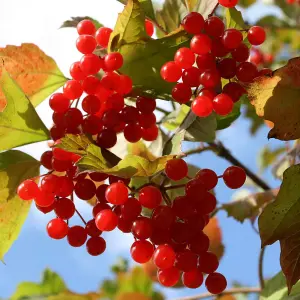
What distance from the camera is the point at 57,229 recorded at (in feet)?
2.83

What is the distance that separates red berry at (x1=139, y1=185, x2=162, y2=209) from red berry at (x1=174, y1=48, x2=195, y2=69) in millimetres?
188

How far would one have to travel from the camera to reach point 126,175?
79 cm

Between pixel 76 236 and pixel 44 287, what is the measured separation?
1.17m

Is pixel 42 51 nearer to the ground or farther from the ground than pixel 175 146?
Result: farther from the ground

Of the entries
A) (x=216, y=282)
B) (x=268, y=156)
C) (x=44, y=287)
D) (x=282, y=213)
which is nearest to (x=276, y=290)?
(x=216, y=282)

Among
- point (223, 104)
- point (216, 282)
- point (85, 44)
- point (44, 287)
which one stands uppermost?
point (85, 44)

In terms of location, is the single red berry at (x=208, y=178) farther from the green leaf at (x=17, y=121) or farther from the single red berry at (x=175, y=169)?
the green leaf at (x=17, y=121)

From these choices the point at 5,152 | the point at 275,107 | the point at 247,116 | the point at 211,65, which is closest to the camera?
the point at 275,107

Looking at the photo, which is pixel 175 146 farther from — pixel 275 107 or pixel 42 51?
pixel 42 51

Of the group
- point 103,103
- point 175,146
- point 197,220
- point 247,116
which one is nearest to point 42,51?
point 103,103

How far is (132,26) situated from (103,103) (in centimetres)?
13

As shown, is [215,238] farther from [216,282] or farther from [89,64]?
[89,64]

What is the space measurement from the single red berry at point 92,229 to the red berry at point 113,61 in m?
0.24

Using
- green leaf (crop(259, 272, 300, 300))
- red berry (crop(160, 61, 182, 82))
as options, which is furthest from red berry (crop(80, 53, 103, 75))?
green leaf (crop(259, 272, 300, 300))
